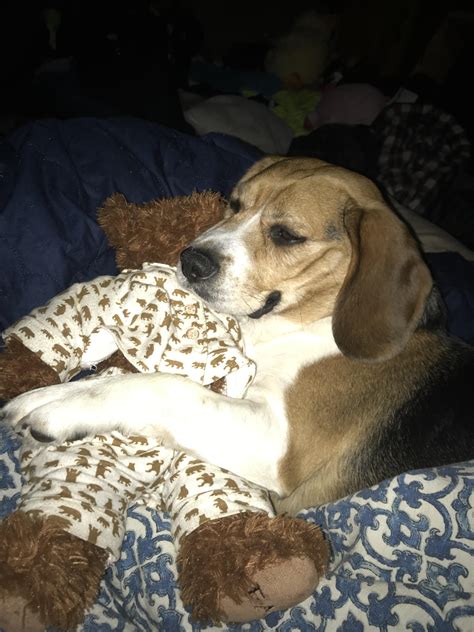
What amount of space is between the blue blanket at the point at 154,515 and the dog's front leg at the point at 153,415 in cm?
34

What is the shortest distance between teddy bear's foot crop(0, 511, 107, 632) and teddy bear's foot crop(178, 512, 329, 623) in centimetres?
29

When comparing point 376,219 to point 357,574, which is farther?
point 376,219

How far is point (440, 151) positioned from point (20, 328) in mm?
4173

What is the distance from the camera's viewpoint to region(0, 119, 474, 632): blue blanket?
5.28 feet

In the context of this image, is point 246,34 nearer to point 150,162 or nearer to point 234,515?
point 150,162

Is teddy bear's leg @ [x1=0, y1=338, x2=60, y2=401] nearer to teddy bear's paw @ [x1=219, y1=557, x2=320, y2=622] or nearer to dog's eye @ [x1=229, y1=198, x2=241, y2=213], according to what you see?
teddy bear's paw @ [x1=219, y1=557, x2=320, y2=622]

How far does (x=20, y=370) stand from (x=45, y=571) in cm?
68

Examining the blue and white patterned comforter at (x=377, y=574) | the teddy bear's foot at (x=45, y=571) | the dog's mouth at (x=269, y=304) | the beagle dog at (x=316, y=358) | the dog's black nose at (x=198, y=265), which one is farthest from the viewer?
the dog's mouth at (x=269, y=304)

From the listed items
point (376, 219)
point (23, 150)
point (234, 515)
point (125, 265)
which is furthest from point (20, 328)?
point (376, 219)

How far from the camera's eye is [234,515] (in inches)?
60.4

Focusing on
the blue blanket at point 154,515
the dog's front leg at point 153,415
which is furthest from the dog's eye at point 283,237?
the blue blanket at point 154,515

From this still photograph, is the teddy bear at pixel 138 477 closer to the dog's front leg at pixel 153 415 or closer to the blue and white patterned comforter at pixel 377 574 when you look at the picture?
the dog's front leg at pixel 153 415

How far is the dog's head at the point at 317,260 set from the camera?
77.0 inches

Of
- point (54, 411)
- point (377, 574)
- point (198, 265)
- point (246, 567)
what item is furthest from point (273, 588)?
point (198, 265)
